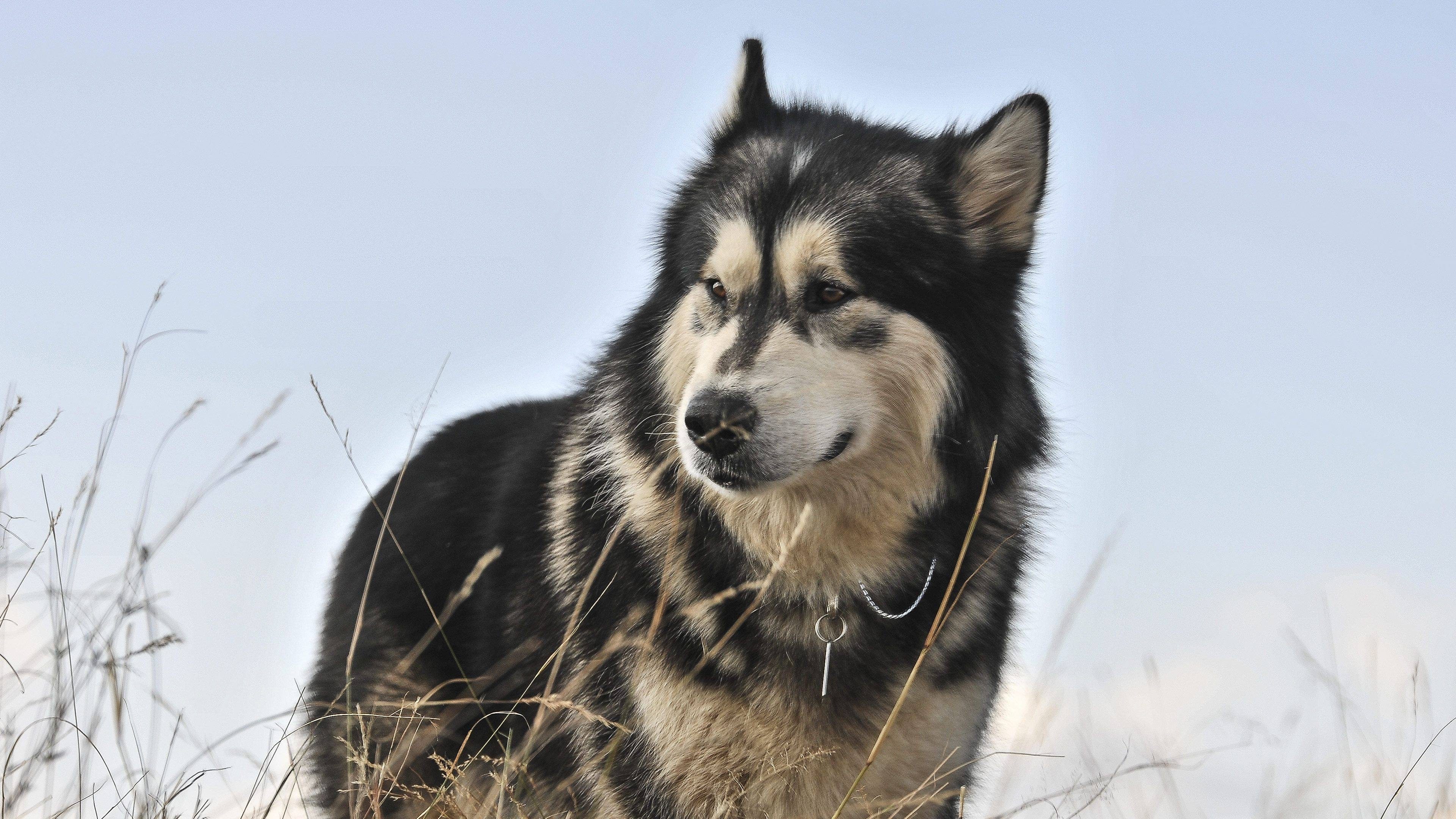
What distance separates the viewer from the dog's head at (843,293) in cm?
327

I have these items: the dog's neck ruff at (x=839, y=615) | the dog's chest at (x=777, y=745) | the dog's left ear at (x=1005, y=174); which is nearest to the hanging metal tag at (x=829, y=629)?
the dog's neck ruff at (x=839, y=615)

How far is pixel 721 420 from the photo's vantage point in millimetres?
3168

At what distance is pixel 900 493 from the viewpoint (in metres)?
3.61

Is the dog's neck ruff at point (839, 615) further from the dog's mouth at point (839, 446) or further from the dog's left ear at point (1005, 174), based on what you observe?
the dog's left ear at point (1005, 174)

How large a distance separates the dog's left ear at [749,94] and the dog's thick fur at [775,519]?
2 cm

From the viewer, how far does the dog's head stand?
327 cm

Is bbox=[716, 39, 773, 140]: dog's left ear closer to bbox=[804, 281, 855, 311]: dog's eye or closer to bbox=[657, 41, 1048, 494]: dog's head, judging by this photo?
bbox=[657, 41, 1048, 494]: dog's head

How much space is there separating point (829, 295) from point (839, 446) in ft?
1.49

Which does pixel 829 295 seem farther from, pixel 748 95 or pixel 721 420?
pixel 748 95

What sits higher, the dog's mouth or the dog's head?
the dog's head

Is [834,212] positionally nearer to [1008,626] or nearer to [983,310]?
[983,310]

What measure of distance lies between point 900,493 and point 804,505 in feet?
0.98

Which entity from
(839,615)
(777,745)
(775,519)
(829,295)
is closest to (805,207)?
(829,295)

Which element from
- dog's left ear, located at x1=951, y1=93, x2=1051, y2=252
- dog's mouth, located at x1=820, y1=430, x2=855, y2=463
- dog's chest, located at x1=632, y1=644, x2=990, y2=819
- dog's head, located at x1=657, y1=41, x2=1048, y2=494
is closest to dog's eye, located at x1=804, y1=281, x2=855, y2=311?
dog's head, located at x1=657, y1=41, x2=1048, y2=494
